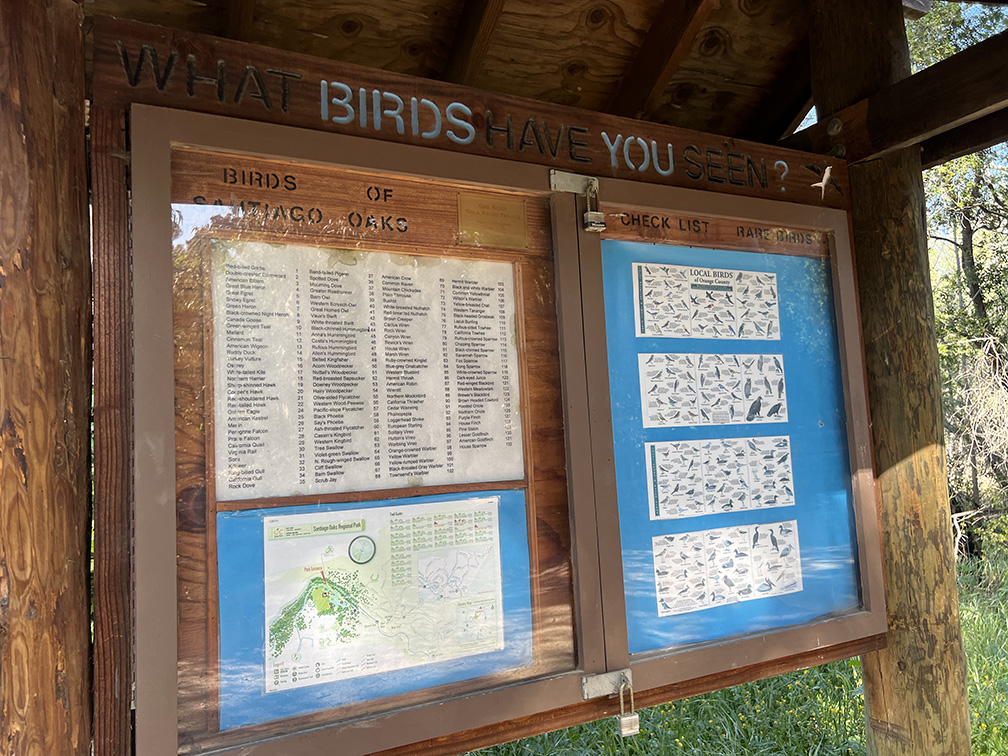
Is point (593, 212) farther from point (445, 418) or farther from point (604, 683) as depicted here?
point (604, 683)

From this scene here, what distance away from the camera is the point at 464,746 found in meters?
1.77

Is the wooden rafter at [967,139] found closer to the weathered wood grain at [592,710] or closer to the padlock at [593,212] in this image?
the padlock at [593,212]

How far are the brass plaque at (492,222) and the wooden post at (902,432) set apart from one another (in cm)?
147

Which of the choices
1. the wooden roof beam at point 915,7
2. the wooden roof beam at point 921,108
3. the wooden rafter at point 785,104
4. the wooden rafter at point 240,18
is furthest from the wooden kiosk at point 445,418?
the wooden roof beam at point 915,7

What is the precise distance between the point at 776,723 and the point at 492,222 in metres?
3.58

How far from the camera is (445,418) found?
1.86m

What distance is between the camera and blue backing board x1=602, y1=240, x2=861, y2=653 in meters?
2.10

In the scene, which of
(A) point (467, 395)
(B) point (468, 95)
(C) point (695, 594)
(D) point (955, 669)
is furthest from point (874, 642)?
(B) point (468, 95)

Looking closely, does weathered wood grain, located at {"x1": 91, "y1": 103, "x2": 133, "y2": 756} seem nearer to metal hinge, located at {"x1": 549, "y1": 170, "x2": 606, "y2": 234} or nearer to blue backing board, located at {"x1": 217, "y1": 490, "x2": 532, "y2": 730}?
blue backing board, located at {"x1": 217, "y1": 490, "x2": 532, "y2": 730}

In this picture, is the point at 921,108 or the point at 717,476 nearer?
the point at 717,476

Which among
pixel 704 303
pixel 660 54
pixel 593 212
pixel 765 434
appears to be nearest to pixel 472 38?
pixel 660 54

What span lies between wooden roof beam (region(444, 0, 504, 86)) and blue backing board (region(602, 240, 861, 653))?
956 mm

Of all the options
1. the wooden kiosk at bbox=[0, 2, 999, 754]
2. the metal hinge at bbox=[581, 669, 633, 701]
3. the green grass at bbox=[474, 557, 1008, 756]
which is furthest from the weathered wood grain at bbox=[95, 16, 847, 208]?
the green grass at bbox=[474, 557, 1008, 756]

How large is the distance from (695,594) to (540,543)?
1.89 feet
